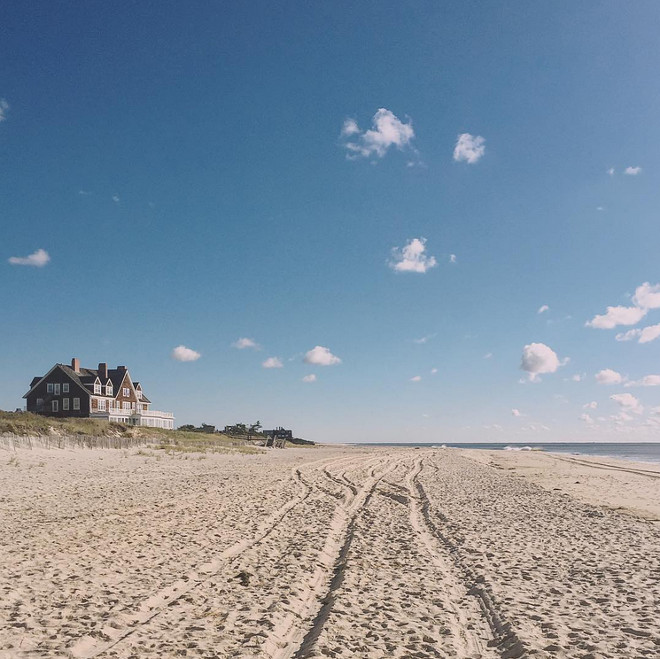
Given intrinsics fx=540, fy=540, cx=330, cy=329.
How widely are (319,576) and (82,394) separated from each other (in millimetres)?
61579

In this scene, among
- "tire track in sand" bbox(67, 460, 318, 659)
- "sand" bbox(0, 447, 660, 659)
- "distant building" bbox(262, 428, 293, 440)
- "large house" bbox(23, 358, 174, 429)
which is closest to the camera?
"tire track in sand" bbox(67, 460, 318, 659)

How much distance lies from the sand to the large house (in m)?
49.0

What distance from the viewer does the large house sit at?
63.1m

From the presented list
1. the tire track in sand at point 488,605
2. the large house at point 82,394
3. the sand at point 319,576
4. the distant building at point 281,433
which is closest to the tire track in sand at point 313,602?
the sand at point 319,576

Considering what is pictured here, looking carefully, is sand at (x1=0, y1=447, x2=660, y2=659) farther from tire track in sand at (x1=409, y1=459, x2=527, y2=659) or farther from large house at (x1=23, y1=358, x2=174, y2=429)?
large house at (x1=23, y1=358, x2=174, y2=429)

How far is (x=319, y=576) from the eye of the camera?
28.9 feet

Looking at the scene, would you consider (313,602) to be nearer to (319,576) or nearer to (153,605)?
(319,576)

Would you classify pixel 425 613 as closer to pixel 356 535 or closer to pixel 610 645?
pixel 610 645

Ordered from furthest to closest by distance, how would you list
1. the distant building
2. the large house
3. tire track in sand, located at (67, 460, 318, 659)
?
the distant building < the large house < tire track in sand, located at (67, 460, 318, 659)

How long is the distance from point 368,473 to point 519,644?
22.5 meters

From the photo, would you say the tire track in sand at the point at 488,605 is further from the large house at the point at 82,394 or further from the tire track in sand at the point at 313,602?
the large house at the point at 82,394

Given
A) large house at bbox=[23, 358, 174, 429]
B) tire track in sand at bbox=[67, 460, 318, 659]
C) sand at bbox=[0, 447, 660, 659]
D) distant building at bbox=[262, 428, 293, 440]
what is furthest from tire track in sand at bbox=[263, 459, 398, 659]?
distant building at bbox=[262, 428, 293, 440]

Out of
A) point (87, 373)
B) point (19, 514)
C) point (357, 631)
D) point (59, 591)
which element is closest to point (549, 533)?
point (357, 631)

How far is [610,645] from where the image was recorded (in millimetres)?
6098
